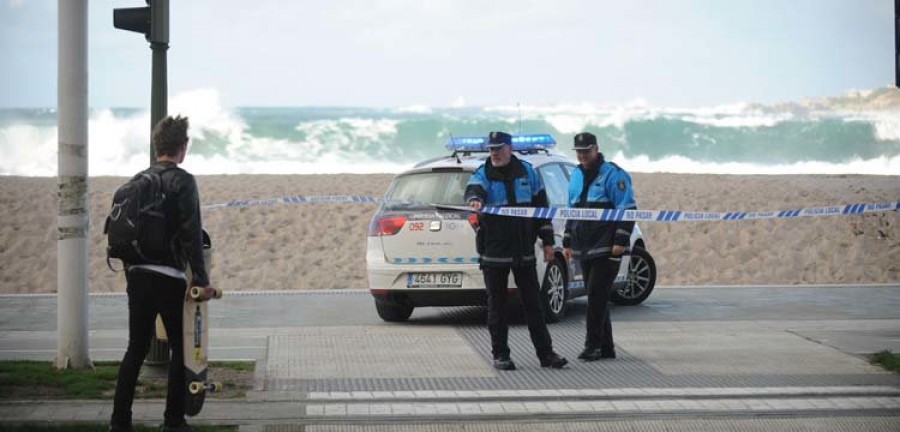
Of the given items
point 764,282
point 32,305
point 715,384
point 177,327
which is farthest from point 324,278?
point 177,327

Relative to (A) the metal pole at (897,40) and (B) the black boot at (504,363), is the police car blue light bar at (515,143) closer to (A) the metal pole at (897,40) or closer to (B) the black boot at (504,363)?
(B) the black boot at (504,363)

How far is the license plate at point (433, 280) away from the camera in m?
12.6

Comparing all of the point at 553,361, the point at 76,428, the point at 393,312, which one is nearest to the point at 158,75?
the point at 76,428

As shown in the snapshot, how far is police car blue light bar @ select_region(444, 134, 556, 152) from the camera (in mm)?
13484

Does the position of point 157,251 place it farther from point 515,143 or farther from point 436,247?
point 515,143

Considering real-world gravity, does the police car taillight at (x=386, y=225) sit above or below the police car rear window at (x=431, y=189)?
below

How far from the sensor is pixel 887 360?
1034 centimetres

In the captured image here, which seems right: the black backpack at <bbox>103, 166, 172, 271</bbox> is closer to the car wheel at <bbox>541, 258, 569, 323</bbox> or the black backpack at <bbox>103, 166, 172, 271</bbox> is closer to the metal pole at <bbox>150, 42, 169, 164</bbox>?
the metal pole at <bbox>150, 42, 169, 164</bbox>

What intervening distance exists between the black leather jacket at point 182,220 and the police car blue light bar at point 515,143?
6.19 m

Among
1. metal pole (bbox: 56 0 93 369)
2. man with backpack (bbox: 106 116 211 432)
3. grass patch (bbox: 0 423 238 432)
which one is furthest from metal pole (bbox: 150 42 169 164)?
grass patch (bbox: 0 423 238 432)

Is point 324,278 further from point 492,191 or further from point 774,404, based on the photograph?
point 774,404

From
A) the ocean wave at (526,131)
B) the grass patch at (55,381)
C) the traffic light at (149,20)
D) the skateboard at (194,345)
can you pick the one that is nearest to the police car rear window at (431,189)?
the traffic light at (149,20)

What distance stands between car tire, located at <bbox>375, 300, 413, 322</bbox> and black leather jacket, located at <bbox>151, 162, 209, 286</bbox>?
5.84m

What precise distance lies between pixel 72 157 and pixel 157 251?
8.09 feet
